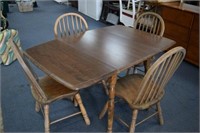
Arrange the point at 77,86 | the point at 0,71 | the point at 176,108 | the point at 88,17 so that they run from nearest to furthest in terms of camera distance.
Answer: the point at 77,86, the point at 176,108, the point at 0,71, the point at 88,17

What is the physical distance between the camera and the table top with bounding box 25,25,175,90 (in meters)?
1.38

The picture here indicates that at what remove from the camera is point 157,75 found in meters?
1.51

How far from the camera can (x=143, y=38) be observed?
2.04m

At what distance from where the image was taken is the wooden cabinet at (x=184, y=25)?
293 centimetres

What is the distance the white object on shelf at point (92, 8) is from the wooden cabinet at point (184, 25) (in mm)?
2075

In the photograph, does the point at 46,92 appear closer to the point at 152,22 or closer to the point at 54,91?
the point at 54,91

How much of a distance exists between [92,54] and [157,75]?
20.3 inches

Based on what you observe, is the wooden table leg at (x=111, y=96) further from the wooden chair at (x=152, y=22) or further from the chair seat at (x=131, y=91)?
the wooden chair at (x=152, y=22)

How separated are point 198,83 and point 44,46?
1952 mm

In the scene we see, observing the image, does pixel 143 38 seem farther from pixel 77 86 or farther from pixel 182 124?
pixel 77 86

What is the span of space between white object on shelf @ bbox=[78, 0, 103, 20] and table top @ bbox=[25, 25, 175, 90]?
10.1ft

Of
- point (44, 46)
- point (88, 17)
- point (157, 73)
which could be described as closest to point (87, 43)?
point (44, 46)

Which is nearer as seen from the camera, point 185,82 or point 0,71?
point 185,82

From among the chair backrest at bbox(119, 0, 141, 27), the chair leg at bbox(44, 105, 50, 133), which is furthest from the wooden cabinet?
the chair leg at bbox(44, 105, 50, 133)
